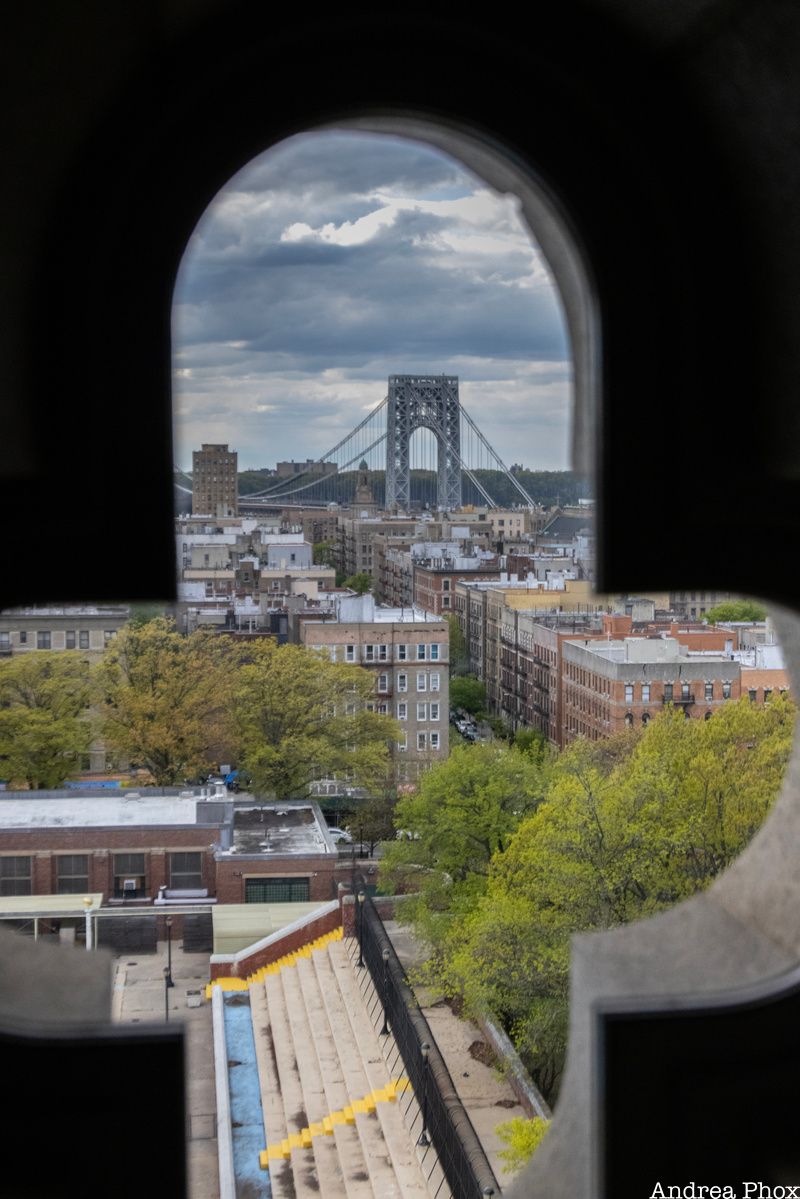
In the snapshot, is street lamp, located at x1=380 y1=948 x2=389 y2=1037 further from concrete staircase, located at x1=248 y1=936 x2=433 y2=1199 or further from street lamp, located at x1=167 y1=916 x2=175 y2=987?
street lamp, located at x1=167 y1=916 x2=175 y2=987

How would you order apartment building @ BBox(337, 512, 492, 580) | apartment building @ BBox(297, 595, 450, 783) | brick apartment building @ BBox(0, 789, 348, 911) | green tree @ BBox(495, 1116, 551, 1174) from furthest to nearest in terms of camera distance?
apartment building @ BBox(337, 512, 492, 580) → apartment building @ BBox(297, 595, 450, 783) → brick apartment building @ BBox(0, 789, 348, 911) → green tree @ BBox(495, 1116, 551, 1174)

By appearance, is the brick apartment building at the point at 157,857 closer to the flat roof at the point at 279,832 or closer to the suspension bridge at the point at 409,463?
the flat roof at the point at 279,832

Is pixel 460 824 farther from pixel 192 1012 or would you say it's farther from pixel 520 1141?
pixel 520 1141

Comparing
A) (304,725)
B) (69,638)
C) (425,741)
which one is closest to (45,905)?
(304,725)

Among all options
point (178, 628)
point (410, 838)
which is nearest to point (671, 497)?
point (410, 838)
